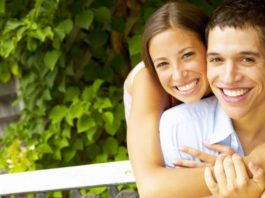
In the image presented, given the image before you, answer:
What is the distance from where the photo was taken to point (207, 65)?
5.49ft

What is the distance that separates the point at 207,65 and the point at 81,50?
1595mm

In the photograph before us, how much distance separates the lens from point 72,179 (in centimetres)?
199

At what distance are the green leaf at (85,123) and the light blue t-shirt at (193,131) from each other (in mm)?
1284

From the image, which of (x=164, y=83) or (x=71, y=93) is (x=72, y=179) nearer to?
(x=164, y=83)

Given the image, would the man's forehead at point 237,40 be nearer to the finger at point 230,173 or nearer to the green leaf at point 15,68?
the finger at point 230,173

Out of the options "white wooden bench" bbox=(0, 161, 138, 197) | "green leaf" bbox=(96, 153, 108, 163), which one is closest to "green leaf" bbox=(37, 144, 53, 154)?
"green leaf" bbox=(96, 153, 108, 163)

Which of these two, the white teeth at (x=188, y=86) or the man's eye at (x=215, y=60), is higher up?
the white teeth at (x=188, y=86)

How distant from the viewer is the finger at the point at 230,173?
1.51m

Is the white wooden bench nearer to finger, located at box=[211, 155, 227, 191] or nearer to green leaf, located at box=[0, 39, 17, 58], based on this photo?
finger, located at box=[211, 155, 227, 191]

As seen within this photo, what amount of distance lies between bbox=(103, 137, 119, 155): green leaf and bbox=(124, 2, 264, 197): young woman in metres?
1.23

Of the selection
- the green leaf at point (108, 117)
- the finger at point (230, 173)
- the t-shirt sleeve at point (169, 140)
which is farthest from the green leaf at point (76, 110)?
the finger at point (230, 173)

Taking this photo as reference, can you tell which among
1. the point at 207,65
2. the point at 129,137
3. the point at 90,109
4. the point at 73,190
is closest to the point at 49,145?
the point at 90,109

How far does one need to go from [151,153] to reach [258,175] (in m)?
0.31

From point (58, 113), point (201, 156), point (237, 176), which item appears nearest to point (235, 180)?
point (237, 176)
